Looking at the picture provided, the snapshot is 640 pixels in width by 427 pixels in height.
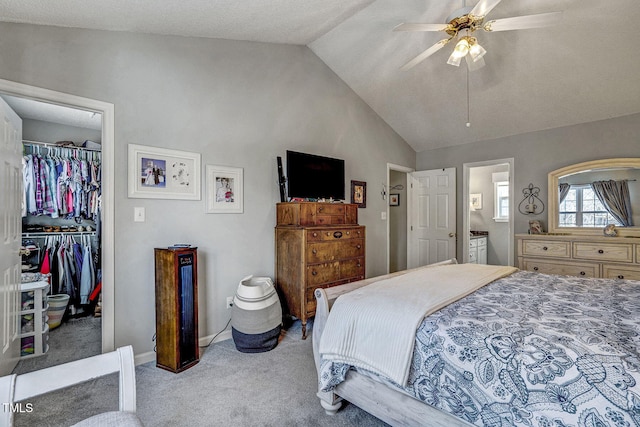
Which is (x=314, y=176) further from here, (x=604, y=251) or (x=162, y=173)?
(x=604, y=251)

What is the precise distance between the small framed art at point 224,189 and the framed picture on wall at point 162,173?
0.39ft

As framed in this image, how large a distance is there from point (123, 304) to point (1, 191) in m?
1.05

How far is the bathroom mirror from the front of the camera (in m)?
3.43

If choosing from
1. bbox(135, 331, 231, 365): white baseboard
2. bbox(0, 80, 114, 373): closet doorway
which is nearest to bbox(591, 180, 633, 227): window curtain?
bbox(135, 331, 231, 365): white baseboard

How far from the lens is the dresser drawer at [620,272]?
10.2ft

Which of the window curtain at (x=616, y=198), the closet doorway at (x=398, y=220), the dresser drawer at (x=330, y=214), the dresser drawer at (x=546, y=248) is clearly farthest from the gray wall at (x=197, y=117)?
the window curtain at (x=616, y=198)

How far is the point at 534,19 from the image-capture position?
2.01m

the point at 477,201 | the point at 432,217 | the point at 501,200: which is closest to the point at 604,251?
the point at 432,217

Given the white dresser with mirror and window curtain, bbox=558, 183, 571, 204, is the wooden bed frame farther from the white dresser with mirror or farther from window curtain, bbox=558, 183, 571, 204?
window curtain, bbox=558, 183, 571, 204

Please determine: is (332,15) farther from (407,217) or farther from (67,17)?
(407,217)

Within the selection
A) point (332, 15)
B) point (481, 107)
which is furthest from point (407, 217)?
point (332, 15)

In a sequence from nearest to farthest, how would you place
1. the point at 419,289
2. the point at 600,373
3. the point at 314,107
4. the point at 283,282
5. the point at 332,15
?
the point at 600,373, the point at 419,289, the point at 332,15, the point at 283,282, the point at 314,107

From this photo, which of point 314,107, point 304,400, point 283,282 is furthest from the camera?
point 314,107

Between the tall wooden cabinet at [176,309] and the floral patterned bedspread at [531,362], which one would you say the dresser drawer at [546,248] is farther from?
the tall wooden cabinet at [176,309]
